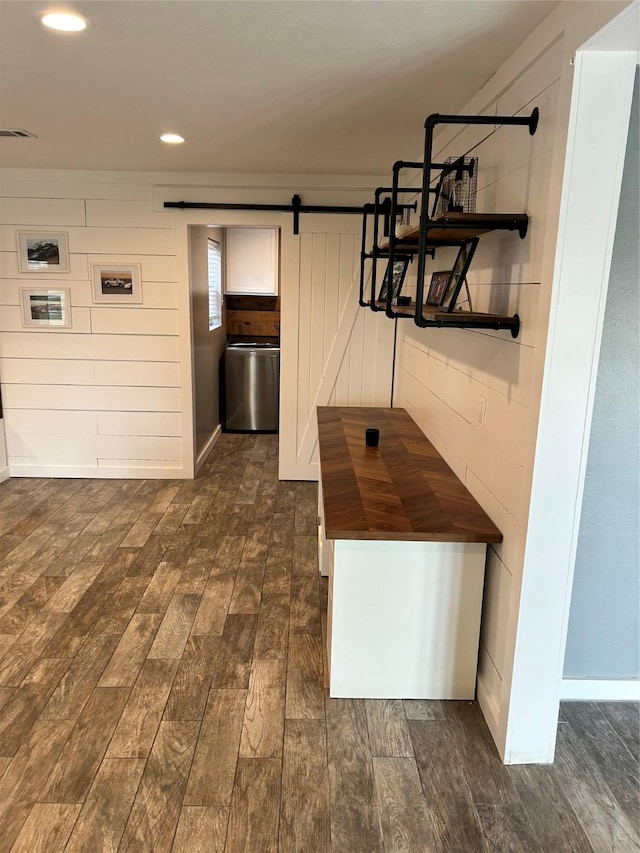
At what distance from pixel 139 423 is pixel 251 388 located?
1.83m

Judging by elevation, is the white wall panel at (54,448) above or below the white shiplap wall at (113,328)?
below

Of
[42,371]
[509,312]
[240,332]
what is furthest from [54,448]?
[509,312]

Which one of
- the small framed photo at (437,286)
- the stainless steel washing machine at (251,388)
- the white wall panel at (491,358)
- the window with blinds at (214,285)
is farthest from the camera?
the stainless steel washing machine at (251,388)

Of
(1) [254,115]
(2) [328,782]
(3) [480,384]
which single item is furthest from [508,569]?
(1) [254,115]

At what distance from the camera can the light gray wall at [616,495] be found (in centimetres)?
193

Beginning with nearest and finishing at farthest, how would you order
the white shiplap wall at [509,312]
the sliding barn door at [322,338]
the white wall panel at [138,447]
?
1. the white shiplap wall at [509,312]
2. the sliding barn door at [322,338]
3. the white wall panel at [138,447]

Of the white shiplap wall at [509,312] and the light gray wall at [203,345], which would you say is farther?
the light gray wall at [203,345]

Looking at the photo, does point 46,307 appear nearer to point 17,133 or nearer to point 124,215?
point 124,215

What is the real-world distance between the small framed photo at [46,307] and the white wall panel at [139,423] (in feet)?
2.53

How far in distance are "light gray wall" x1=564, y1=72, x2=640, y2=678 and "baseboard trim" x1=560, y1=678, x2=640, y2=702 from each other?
2 cm

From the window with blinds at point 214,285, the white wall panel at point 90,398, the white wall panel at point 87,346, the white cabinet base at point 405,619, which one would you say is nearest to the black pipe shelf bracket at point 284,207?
the white wall panel at point 87,346

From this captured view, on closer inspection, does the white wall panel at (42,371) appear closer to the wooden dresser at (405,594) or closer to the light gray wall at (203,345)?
the light gray wall at (203,345)

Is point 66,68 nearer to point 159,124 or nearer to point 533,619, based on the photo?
point 159,124

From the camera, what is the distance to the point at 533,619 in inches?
74.6
